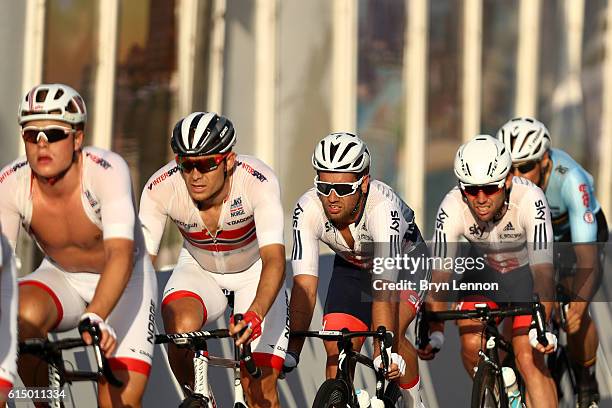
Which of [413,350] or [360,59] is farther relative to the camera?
[360,59]

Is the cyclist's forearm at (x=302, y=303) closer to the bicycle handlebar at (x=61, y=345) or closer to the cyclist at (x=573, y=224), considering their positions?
the bicycle handlebar at (x=61, y=345)

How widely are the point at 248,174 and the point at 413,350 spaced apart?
1703mm

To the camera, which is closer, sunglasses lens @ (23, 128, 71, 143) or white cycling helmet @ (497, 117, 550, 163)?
sunglasses lens @ (23, 128, 71, 143)

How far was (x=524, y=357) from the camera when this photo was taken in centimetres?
902

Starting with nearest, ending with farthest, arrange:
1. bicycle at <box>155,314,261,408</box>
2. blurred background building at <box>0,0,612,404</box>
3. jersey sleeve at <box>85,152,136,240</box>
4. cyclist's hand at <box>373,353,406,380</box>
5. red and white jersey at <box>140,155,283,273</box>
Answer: jersey sleeve at <box>85,152,136,240</box>
bicycle at <box>155,314,261,408</box>
red and white jersey at <box>140,155,283,273</box>
cyclist's hand at <box>373,353,406,380</box>
blurred background building at <box>0,0,612,404</box>

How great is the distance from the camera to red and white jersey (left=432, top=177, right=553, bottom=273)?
894 cm

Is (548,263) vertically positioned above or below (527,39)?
below

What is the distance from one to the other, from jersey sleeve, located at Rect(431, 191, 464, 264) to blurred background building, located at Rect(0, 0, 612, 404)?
6.23 metres

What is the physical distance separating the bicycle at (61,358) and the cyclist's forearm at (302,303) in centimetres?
183

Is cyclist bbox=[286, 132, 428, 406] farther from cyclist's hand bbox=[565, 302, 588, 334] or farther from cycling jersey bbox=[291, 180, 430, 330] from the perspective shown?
cyclist's hand bbox=[565, 302, 588, 334]

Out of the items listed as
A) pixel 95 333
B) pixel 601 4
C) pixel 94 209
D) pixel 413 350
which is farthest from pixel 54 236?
pixel 601 4

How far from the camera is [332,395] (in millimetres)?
7629

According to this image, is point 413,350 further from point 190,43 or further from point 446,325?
point 190,43

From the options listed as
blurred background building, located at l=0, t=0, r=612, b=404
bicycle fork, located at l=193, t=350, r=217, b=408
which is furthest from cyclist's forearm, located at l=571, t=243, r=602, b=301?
blurred background building, located at l=0, t=0, r=612, b=404
